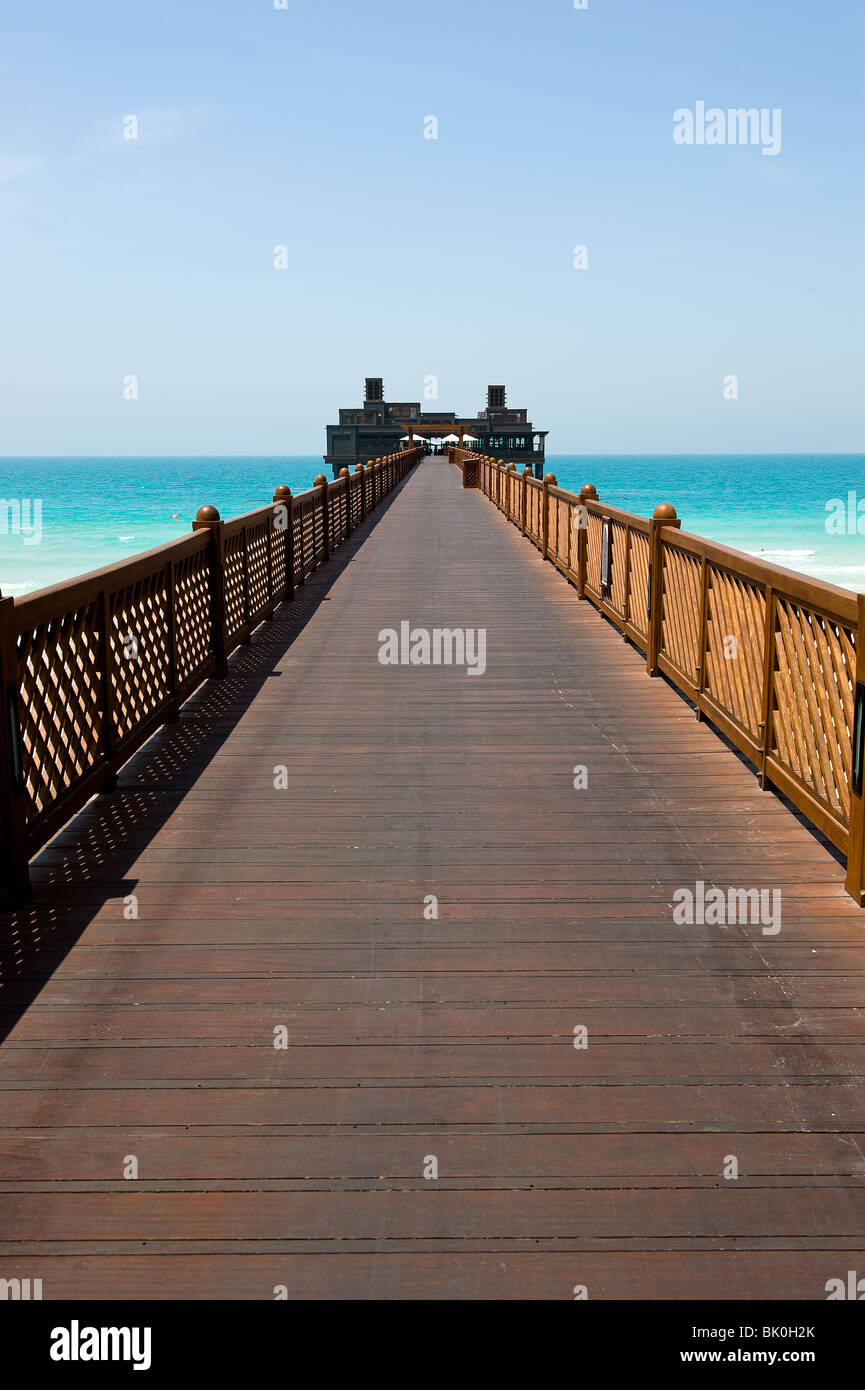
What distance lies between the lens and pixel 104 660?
666 centimetres

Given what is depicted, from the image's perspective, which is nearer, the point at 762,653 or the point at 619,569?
the point at 762,653

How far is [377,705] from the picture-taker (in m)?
8.95

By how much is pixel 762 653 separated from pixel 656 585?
10.2ft

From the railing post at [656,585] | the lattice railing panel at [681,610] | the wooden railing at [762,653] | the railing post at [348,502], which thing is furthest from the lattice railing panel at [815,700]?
the railing post at [348,502]

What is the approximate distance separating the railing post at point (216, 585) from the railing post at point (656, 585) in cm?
340

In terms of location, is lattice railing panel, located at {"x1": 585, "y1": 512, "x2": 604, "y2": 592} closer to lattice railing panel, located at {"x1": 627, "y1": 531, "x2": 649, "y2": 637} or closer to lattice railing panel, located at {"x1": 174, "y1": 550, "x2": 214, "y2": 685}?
lattice railing panel, located at {"x1": 627, "y1": 531, "x2": 649, "y2": 637}

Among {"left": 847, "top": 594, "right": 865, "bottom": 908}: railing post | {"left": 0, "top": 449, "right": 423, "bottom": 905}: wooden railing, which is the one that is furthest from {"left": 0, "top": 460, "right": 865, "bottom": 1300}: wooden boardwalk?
{"left": 0, "top": 449, "right": 423, "bottom": 905}: wooden railing

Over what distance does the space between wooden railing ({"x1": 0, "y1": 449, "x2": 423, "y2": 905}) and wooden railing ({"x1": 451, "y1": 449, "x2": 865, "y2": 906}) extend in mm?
3390

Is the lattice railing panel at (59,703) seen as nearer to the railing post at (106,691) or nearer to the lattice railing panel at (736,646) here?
the railing post at (106,691)

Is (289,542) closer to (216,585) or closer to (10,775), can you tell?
(216,585)

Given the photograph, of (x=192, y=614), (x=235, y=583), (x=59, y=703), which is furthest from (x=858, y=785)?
(x=235, y=583)

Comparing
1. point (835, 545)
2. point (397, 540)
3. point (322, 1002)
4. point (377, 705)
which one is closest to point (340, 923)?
point (322, 1002)

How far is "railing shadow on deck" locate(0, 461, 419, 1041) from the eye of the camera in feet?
15.0

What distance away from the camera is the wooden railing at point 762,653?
17.0ft
